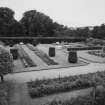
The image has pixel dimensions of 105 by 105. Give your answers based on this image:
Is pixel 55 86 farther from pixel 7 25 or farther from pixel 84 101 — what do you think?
pixel 7 25

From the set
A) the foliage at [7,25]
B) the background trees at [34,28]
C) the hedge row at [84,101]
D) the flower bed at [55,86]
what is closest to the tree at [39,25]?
the background trees at [34,28]

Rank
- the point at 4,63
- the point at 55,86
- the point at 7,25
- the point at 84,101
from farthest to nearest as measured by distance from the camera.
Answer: the point at 7,25, the point at 4,63, the point at 55,86, the point at 84,101

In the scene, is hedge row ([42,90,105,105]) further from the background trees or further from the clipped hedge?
the background trees

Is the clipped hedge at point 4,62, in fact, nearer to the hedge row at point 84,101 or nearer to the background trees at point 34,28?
the hedge row at point 84,101

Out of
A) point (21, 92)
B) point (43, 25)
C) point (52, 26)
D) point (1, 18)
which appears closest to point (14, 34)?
point (1, 18)

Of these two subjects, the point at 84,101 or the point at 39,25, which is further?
the point at 39,25

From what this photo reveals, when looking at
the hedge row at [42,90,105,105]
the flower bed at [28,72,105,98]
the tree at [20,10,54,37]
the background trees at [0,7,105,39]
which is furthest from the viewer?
the tree at [20,10,54,37]

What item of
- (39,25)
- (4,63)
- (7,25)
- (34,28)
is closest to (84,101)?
(4,63)

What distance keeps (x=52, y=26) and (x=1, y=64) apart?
36.0 metres

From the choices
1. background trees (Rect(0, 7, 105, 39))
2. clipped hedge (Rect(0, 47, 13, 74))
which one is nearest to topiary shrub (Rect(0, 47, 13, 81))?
clipped hedge (Rect(0, 47, 13, 74))

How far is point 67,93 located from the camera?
752 centimetres

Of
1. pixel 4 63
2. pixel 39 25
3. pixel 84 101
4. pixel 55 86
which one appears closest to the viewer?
pixel 84 101

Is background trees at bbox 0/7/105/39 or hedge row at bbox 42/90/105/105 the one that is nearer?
hedge row at bbox 42/90/105/105

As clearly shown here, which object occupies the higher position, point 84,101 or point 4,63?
point 4,63
